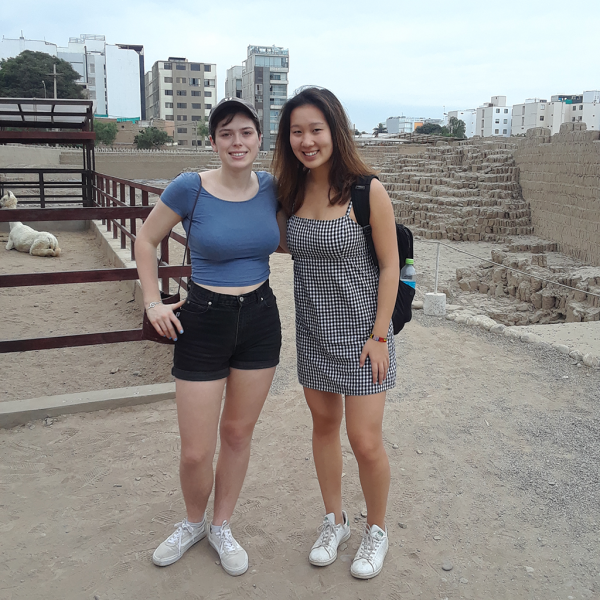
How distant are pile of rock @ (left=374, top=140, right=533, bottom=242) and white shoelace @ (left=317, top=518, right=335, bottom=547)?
16360 millimetres

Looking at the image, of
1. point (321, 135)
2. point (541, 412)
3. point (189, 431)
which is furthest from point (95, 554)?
point (541, 412)

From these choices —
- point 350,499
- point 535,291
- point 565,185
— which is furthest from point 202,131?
point 350,499

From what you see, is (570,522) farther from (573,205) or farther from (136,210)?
(573,205)

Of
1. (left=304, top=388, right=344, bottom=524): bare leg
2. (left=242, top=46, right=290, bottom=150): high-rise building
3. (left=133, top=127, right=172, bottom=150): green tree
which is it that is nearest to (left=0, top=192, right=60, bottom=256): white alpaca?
(left=304, top=388, right=344, bottom=524): bare leg

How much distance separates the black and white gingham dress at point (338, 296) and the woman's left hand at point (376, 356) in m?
0.02

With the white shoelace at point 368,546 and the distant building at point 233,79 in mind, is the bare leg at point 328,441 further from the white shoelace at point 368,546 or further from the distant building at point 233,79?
the distant building at point 233,79

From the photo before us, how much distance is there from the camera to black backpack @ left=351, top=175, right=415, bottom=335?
6.42 ft

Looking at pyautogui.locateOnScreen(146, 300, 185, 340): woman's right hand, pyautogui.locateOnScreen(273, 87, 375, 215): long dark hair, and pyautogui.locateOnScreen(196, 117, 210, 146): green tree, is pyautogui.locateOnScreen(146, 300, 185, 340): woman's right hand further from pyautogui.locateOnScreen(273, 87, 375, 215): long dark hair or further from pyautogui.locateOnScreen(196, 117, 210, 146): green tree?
pyautogui.locateOnScreen(196, 117, 210, 146): green tree

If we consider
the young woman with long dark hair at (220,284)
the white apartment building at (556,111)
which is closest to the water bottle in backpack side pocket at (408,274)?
the young woman with long dark hair at (220,284)

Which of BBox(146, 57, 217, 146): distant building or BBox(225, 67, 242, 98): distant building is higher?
BBox(225, 67, 242, 98): distant building

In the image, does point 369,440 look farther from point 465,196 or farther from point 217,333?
point 465,196

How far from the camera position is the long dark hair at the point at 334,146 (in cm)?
195

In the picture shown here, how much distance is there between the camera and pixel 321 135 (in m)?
1.95

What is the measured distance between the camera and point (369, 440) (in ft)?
6.74
